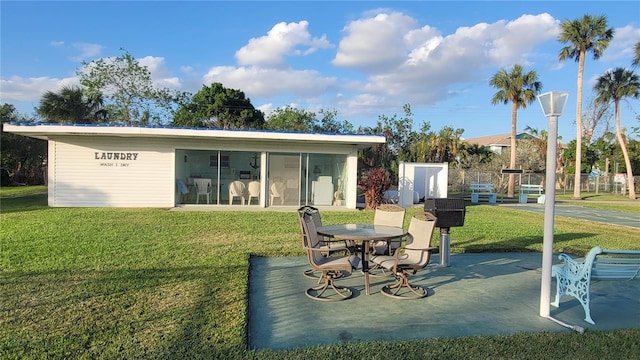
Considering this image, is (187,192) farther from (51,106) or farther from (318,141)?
(51,106)

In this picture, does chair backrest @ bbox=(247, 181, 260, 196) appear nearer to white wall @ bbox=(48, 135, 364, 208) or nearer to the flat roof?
white wall @ bbox=(48, 135, 364, 208)

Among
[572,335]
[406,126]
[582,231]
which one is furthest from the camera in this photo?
[406,126]

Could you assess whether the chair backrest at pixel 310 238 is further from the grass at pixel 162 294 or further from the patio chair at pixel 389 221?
the patio chair at pixel 389 221

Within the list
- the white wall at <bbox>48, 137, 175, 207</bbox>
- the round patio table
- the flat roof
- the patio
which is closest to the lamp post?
the patio

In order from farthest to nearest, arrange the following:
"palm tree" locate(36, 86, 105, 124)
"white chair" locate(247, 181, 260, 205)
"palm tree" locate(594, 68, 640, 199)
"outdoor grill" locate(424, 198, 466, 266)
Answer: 1. "palm tree" locate(594, 68, 640, 199)
2. "palm tree" locate(36, 86, 105, 124)
3. "white chair" locate(247, 181, 260, 205)
4. "outdoor grill" locate(424, 198, 466, 266)

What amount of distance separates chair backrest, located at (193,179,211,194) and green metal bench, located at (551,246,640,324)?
12.2 m

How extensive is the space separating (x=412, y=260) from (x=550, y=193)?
1.70m

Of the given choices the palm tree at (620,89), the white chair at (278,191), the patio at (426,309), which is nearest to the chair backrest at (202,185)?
the white chair at (278,191)

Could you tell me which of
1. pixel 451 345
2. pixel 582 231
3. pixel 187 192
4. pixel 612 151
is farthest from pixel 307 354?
pixel 612 151

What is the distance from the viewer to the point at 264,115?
41.2 m

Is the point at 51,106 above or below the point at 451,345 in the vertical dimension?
above

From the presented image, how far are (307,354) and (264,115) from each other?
1538 inches

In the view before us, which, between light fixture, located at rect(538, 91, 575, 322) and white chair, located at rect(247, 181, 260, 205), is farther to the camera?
white chair, located at rect(247, 181, 260, 205)

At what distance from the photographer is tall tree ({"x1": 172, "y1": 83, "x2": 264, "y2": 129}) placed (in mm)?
36594
